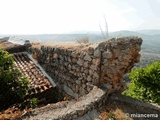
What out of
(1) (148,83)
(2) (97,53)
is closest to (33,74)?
(2) (97,53)

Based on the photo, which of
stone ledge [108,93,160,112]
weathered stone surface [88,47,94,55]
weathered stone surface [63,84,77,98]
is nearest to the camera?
stone ledge [108,93,160,112]

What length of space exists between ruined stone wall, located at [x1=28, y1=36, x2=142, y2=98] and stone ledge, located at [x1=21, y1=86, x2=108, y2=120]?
60 centimetres

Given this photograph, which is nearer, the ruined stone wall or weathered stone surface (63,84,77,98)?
the ruined stone wall

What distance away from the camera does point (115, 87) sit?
5.79 m

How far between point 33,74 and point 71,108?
4153 millimetres

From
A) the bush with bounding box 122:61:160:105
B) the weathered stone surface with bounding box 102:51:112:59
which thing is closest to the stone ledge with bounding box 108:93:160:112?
the weathered stone surface with bounding box 102:51:112:59

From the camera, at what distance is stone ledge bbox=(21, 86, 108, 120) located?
14.0 feet

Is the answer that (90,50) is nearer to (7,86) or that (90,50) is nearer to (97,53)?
(97,53)

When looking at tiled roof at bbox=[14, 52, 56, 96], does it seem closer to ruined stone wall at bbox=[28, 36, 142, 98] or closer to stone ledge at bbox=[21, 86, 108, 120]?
ruined stone wall at bbox=[28, 36, 142, 98]

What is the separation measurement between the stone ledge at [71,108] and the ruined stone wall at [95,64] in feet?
1.96

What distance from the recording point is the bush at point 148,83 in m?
8.43

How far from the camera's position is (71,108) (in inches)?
183

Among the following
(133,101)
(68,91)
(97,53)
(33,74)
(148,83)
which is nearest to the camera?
(133,101)

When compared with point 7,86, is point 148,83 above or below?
below
